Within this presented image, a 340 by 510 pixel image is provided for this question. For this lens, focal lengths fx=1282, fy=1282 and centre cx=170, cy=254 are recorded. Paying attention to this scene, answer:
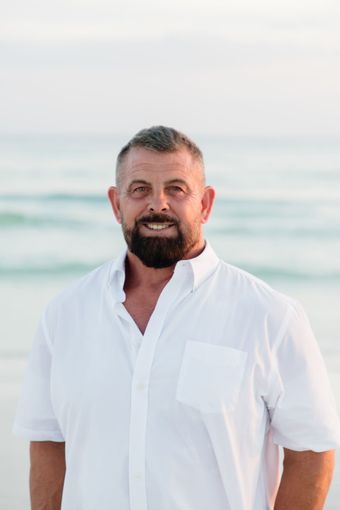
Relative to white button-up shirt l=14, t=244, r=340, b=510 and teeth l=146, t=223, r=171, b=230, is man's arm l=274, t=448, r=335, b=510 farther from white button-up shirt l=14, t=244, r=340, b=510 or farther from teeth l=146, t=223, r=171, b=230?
teeth l=146, t=223, r=171, b=230

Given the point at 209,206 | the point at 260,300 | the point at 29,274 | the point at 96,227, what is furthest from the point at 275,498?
the point at 96,227

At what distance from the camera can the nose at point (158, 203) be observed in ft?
11.0

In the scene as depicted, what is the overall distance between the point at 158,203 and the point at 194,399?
52cm

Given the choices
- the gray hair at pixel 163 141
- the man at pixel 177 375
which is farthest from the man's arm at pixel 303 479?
the gray hair at pixel 163 141

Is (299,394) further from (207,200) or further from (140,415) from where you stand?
(207,200)

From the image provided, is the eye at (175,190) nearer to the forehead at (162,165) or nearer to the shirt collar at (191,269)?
the forehead at (162,165)

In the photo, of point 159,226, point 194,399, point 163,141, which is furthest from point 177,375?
point 163,141

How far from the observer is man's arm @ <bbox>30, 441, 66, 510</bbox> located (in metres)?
3.58

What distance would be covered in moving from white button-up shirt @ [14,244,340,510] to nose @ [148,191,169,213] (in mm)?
155

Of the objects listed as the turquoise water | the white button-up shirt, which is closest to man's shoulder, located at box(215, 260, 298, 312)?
the white button-up shirt

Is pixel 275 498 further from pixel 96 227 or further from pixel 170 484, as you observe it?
pixel 96 227

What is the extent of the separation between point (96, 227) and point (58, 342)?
50.9ft

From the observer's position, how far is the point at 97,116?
29047 millimetres

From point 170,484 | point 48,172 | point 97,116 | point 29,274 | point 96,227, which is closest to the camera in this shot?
point 170,484
